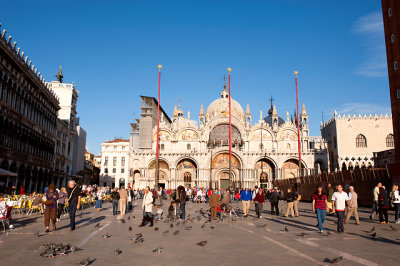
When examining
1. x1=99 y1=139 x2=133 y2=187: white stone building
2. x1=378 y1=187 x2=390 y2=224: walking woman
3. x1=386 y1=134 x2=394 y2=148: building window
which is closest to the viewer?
x1=378 y1=187 x2=390 y2=224: walking woman

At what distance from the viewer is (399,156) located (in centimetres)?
3388

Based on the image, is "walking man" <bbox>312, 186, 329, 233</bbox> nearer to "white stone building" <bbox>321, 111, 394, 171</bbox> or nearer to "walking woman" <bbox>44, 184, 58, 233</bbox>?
"walking woman" <bbox>44, 184, 58, 233</bbox>

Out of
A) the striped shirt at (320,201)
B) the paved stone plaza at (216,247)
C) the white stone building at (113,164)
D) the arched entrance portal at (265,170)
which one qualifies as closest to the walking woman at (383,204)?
the paved stone plaza at (216,247)

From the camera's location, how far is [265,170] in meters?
49.4

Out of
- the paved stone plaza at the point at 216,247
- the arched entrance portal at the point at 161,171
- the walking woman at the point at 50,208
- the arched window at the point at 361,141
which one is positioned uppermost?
the arched window at the point at 361,141

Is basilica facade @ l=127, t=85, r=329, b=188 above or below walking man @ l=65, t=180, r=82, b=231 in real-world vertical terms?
above

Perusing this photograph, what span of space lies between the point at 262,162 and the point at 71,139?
29.8 meters

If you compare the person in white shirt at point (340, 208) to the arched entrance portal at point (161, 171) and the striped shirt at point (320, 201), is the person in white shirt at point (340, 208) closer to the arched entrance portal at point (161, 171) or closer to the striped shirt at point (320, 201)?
the striped shirt at point (320, 201)

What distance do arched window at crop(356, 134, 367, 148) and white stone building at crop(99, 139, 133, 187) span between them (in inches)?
1661

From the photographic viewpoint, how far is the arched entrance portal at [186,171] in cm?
4903

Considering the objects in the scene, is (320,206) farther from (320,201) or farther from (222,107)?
(222,107)

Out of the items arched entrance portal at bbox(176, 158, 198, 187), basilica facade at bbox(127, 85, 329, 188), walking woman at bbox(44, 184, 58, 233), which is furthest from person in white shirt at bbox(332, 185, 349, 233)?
arched entrance portal at bbox(176, 158, 198, 187)

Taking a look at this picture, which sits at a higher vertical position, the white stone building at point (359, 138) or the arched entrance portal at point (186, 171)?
the white stone building at point (359, 138)

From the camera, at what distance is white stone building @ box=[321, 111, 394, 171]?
162 ft
